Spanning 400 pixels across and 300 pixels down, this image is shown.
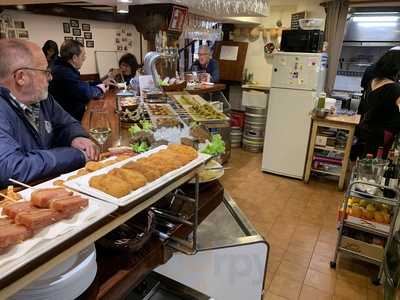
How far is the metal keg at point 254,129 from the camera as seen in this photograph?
194 inches

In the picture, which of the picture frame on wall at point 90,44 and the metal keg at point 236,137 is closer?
the metal keg at point 236,137

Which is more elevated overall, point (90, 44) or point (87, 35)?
point (87, 35)

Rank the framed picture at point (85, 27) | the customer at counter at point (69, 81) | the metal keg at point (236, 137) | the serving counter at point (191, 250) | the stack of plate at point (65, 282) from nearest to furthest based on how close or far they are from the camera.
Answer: the stack of plate at point (65, 282) → the serving counter at point (191, 250) → the customer at counter at point (69, 81) → the metal keg at point (236, 137) → the framed picture at point (85, 27)

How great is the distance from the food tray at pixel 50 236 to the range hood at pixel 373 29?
5.32m

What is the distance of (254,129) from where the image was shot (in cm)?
500

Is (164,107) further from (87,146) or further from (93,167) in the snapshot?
(93,167)

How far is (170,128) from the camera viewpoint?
5.36ft

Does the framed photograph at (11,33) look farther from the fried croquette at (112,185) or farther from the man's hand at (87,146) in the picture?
the fried croquette at (112,185)

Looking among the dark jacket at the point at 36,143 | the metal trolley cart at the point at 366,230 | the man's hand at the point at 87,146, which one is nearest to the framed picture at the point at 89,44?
the dark jacket at the point at 36,143

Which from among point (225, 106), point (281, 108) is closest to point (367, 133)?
point (281, 108)

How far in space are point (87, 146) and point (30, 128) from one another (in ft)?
0.90

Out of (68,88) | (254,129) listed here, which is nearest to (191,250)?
(68,88)

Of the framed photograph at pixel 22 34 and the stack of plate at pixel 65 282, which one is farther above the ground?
the framed photograph at pixel 22 34

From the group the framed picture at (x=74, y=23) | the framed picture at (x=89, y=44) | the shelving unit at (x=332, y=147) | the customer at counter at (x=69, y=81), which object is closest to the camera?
the customer at counter at (x=69, y=81)
